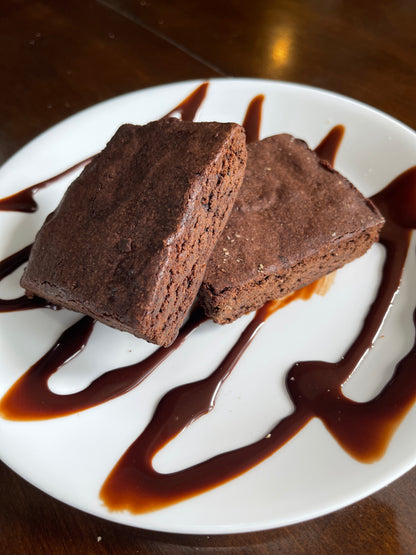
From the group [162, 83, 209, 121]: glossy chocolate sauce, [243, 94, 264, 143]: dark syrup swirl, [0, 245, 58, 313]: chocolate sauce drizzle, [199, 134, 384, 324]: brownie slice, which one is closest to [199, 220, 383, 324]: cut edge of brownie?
[199, 134, 384, 324]: brownie slice

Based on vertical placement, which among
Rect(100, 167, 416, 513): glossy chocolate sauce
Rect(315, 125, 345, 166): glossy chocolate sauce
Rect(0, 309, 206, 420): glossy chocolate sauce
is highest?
Rect(315, 125, 345, 166): glossy chocolate sauce

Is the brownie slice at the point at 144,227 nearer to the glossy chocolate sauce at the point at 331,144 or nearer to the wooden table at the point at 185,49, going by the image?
the glossy chocolate sauce at the point at 331,144

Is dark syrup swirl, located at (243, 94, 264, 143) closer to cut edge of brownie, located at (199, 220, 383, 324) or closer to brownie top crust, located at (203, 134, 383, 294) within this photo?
brownie top crust, located at (203, 134, 383, 294)

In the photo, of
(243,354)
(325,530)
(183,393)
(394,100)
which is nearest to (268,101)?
(394,100)

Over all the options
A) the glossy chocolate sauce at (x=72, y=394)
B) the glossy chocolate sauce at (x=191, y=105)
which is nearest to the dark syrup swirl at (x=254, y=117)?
the glossy chocolate sauce at (x=191, y=105)

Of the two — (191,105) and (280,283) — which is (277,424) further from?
(191,105)
